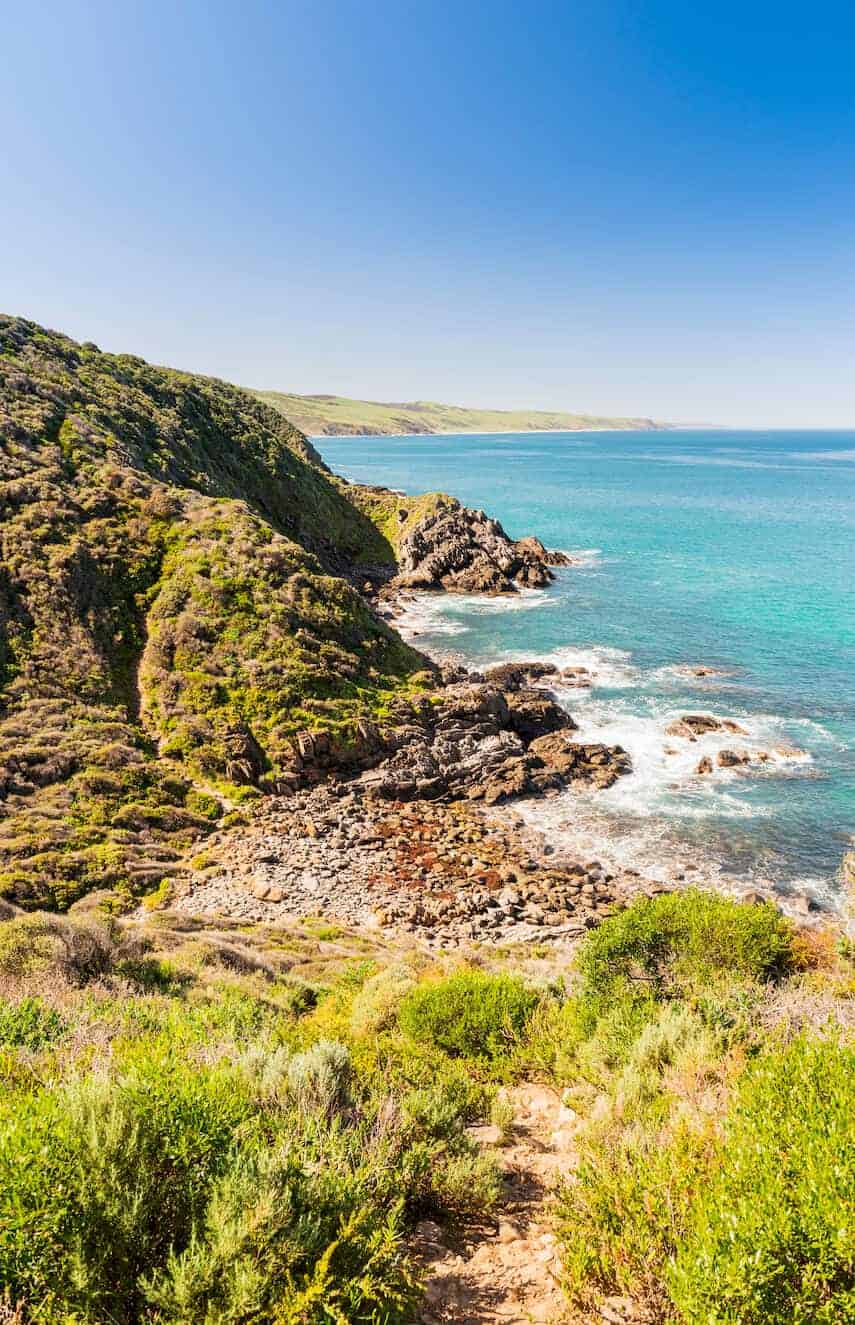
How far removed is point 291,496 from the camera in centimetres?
7219

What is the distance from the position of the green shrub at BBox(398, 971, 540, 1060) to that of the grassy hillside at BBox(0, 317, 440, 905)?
15642 mm

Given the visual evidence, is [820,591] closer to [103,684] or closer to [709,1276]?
[103,684]

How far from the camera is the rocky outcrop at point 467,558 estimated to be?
6931cm

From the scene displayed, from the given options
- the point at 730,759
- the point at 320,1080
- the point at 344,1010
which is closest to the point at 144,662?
the point at 344,1010

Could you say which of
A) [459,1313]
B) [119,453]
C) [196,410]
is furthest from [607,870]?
[196,410]

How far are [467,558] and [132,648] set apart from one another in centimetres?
4504

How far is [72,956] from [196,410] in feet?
221

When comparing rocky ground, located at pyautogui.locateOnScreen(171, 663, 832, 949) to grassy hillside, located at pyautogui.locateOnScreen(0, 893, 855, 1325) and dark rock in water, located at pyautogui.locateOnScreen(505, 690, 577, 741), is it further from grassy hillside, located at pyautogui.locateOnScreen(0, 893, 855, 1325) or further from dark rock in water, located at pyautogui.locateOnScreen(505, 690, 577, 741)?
grassy hillside, located at pyautogui.locateOnScreen(0, 893, 855, 1325)

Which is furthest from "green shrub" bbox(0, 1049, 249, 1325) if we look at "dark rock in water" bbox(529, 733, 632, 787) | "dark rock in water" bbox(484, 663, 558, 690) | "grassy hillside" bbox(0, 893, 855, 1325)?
"dark rock in water" bbox(484, 663, 558, 690)

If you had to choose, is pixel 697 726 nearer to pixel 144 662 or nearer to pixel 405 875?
pixel 405 875

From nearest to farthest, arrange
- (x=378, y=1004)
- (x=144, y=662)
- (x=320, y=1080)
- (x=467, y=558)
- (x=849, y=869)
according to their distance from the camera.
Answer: (x=320, y=1080), (x=378, y=1004), (x=849, y=869), (x=144, y=662), (x=467, y=558)

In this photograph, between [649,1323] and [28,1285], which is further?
[649,1323]

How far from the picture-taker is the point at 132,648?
1363 inches

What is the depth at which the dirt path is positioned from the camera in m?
5.42
